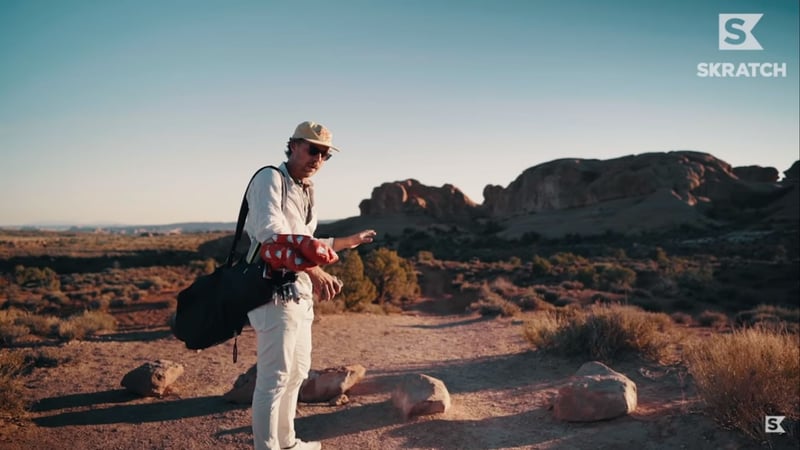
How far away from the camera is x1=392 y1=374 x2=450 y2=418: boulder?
494 cm

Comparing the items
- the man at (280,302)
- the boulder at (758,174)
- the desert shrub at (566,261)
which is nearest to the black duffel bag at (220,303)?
the man at (280,302)

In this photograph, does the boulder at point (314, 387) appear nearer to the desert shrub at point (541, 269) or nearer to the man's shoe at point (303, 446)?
the man's shoe at point (303, 446)

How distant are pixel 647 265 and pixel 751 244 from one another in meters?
14.0

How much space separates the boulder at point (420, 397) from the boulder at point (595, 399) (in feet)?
3.96

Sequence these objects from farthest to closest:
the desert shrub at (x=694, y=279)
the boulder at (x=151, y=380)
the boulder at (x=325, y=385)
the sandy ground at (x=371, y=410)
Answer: the desert shrub at (x=694, y=279)
the boulder at (x=151, y=380)
the boulder at (x=325, y=385)
the sandy ground at (x=371, y=410)

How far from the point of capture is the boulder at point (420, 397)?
4.94 meters

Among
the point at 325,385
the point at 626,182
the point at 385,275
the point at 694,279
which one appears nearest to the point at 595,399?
the point at 325,385

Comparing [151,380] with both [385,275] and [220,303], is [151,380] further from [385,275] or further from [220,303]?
[385,275]

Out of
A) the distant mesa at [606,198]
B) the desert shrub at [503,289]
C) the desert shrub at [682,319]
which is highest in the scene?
the distant mesa at [606,198]

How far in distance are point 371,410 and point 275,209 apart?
3149 millimetres

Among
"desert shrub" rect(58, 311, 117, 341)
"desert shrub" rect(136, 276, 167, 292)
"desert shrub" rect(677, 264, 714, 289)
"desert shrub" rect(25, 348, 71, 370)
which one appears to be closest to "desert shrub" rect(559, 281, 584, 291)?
"desert shrub" rect(677, 264, 714, 289)

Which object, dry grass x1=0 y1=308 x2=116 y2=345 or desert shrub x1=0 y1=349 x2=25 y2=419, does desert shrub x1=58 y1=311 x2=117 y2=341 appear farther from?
desert shrub x1=0 y1=349 x2=25 y2=419

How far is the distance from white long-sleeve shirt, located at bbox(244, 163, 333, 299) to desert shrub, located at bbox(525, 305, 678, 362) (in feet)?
17.6

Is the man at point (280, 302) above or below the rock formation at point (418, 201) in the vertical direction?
below
